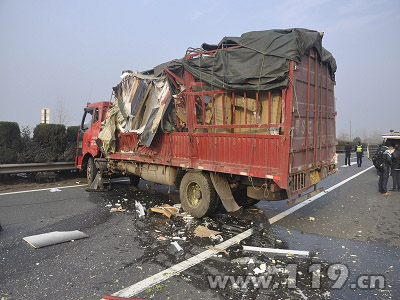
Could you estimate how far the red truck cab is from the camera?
952 centimetres

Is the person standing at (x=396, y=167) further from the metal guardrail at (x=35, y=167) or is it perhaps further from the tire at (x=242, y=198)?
the metal guardrail at (x=35, y=167)

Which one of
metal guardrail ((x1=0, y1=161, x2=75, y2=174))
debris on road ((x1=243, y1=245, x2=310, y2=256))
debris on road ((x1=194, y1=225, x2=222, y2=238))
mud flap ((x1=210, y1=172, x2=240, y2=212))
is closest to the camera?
debris on road ((x1=243, y1=245, x2=310, y2=256))

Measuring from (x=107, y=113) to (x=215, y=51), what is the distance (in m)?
4.50

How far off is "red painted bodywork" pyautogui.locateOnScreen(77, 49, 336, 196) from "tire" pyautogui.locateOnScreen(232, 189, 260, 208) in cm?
96

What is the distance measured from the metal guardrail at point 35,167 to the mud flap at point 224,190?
24.7 ft

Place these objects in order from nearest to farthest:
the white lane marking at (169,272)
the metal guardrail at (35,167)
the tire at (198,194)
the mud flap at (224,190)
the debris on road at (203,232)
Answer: the white lane marking at (169,272)
the debris on road at (203,232)
the mud flap at (224,190)
the tire at (198,194)
the metal guardrail at (35,167)

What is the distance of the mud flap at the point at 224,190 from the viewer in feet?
19.5

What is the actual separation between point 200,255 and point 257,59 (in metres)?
3.54

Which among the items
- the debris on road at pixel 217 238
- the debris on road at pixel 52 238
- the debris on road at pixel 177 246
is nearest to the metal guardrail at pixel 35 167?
the debris on road at pixel 52 238

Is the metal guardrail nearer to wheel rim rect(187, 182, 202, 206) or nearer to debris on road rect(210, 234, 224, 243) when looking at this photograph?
wheel rim rect(187, 182, 202, 206)

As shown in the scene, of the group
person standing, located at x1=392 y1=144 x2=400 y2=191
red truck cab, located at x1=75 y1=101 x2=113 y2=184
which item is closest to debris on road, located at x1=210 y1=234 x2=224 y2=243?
red truck cab, located at x1=75 y1=101 x2=113 y2=184

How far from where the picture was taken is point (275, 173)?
4996 millimetres

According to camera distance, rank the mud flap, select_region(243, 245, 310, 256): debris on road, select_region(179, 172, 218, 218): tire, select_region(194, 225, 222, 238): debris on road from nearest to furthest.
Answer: select_region(243, 245, 310, 256): debris on road, select_region(194, 225, 222, 238): debris on road, the mud flap, select_region(179, 172, 218, 218): tire

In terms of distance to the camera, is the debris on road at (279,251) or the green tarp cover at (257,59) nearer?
the debris on road at (279,251)
